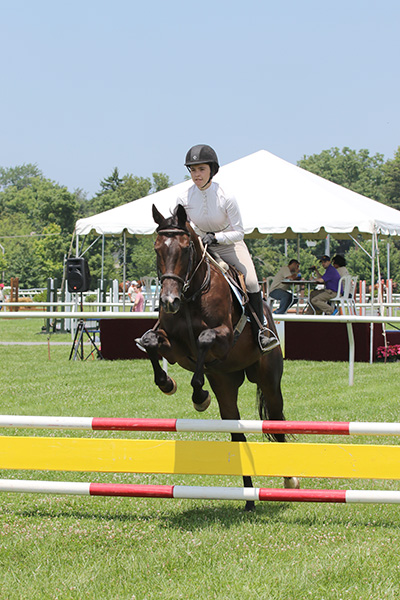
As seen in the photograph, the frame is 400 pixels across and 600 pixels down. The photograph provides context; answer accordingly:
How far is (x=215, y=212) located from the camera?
5.84m

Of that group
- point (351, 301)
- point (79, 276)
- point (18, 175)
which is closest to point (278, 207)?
point (351, 301)

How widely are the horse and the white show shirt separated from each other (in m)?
0.36

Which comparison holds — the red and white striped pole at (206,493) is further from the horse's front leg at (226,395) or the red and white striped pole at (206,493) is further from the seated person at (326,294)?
the seated person at (326,294)

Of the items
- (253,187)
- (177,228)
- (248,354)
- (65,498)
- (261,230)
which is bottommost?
(65,498)

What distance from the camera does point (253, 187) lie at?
1784 centimetres

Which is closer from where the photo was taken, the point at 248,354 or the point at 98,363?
the point at 248,354

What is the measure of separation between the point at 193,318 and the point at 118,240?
71.8m

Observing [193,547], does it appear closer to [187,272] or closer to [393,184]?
[187,272]

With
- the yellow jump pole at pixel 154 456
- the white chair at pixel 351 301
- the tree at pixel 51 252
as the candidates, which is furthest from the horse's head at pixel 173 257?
the tree at pixel 51 252

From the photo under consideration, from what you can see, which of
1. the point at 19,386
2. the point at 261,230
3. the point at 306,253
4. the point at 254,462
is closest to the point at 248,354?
the point at 254,462

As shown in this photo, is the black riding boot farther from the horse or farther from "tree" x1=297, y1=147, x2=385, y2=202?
"tree" x1=297, y1=147, x2=385, y2=202

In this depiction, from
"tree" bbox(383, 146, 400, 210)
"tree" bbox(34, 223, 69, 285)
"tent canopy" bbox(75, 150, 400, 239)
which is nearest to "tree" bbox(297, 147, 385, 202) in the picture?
"tree" bbox(383, 146, 400, 210)

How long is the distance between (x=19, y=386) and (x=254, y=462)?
8.21 metres

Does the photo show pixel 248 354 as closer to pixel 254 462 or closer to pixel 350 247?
pixel 254 462
